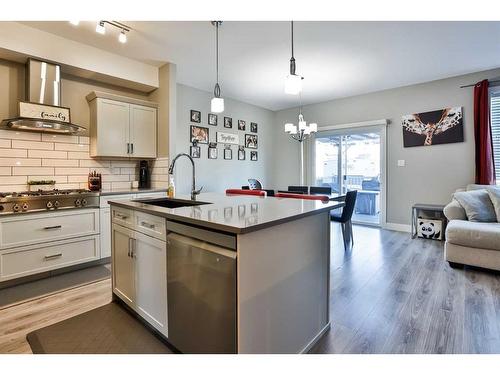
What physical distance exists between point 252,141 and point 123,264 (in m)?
4.53

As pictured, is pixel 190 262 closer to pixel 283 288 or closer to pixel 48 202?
pixel 283 288

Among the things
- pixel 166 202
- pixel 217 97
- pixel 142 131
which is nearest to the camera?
pixel 166 202

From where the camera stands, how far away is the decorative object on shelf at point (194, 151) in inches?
193

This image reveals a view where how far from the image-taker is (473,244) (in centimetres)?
285

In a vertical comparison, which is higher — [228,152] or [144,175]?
[228,152]

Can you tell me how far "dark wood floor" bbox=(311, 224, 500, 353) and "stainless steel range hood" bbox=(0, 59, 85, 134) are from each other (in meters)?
3.40

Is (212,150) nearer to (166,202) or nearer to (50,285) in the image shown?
(166,202)

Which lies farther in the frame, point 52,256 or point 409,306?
point 52,256

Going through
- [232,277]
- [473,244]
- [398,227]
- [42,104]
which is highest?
[42,104]

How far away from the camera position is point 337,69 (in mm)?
4047

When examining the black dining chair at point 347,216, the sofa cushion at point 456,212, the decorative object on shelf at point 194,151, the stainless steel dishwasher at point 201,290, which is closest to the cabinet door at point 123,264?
the stainless steel dishwasher at point 201,290

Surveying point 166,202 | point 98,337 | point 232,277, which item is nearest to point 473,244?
point 232,277

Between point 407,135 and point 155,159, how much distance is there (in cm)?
440

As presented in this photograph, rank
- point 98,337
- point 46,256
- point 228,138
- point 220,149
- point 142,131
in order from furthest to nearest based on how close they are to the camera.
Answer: point 228,138
point 220,149
point 142,131
point 46,256
point 98,337
